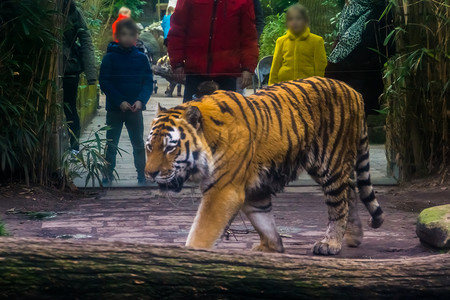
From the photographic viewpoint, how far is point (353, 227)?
6512 mm

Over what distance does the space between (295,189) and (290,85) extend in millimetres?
3181

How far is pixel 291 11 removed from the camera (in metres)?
9.19

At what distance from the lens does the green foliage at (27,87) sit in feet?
27.7

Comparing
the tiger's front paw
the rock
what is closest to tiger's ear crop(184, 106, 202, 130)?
the tiger's front paw

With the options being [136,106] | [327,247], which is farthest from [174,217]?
[327,247]

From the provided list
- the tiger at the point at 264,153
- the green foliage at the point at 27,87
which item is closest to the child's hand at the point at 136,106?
the green foliage at the point at 27,87

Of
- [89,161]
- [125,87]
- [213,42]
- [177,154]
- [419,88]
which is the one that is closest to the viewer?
[177,154]

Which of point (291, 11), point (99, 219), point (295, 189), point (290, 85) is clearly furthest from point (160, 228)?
point (291, 11)

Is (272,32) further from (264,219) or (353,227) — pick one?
(264,219)

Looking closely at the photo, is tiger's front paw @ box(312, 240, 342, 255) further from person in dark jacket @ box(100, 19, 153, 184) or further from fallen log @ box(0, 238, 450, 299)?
person in dark jacket @ box(100, 19, 153, 184)

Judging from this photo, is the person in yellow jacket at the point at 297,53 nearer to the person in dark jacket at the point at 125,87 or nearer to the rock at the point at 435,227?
the person in dark jacket at the point at 125,87

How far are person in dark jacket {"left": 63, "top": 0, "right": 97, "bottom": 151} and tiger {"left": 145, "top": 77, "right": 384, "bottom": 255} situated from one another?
3467 millimetres

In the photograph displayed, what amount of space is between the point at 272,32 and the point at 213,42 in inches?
40.0

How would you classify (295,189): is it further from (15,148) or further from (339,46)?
(15,148)
